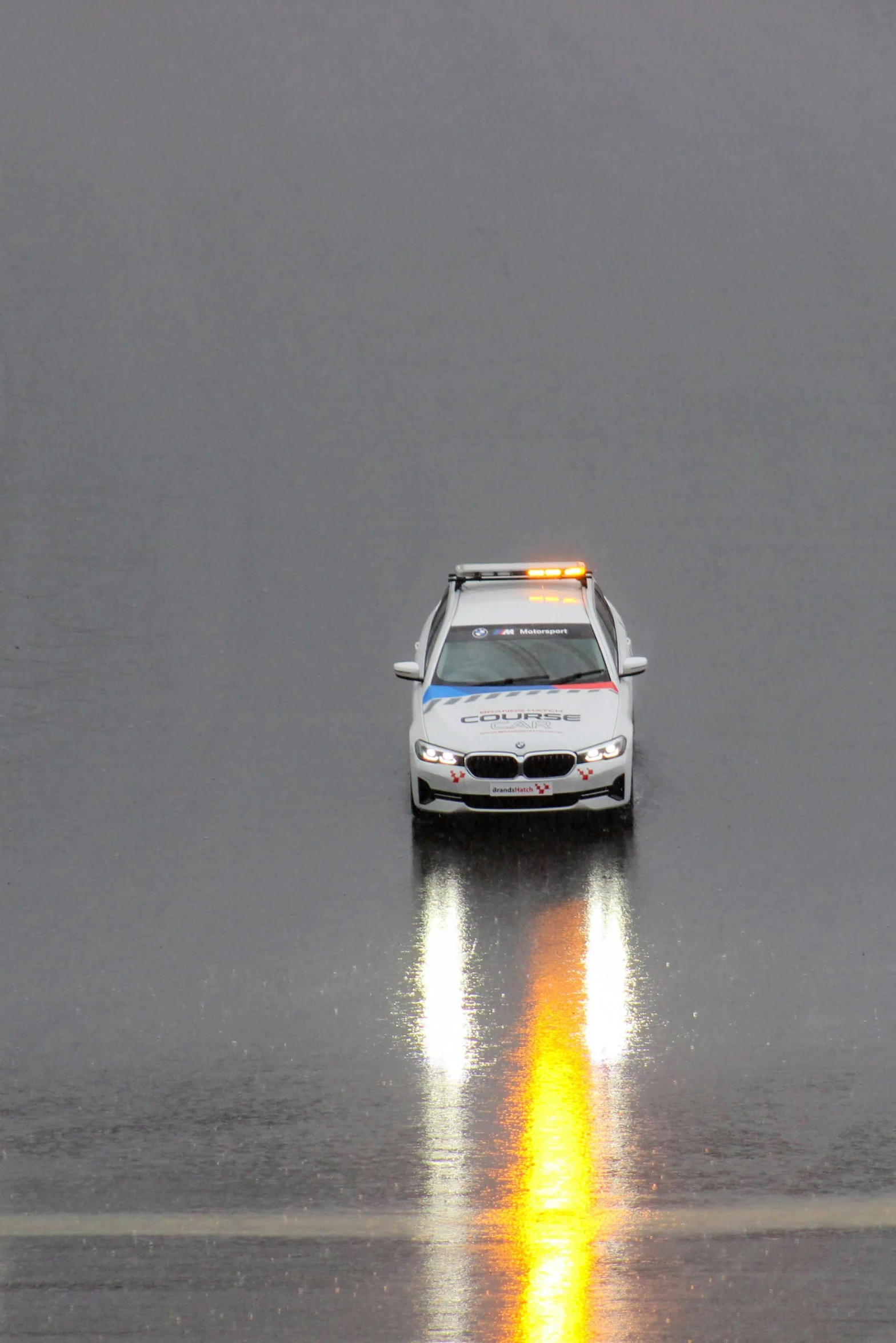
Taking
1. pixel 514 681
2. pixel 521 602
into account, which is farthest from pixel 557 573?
pixel 514 681

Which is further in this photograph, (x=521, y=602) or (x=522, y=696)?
(x=521, y=602)

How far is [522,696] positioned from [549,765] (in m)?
0.82

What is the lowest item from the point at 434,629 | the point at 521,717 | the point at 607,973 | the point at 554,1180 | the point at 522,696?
the point at 554,1180

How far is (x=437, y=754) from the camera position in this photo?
1298 cm

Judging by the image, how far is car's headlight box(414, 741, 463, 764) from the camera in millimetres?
12922

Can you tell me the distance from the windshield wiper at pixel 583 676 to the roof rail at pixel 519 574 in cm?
138

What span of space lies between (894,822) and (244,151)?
19.7 m

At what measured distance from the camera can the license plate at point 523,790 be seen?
12812mm

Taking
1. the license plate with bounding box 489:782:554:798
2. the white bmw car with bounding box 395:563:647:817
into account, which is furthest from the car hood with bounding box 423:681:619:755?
the license plate with bounding box 489:782:554:798

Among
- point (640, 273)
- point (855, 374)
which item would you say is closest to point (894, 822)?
point (855, 374)

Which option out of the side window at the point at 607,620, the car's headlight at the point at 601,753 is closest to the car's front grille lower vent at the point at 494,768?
the car's headlight at the point at 601,753

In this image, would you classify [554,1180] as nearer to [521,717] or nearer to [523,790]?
[523,790]

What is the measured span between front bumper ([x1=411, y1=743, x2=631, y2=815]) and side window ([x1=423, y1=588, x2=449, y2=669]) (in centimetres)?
149

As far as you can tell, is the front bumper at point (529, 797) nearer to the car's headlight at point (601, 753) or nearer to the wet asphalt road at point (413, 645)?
the car's headlight at point (601, 753)
